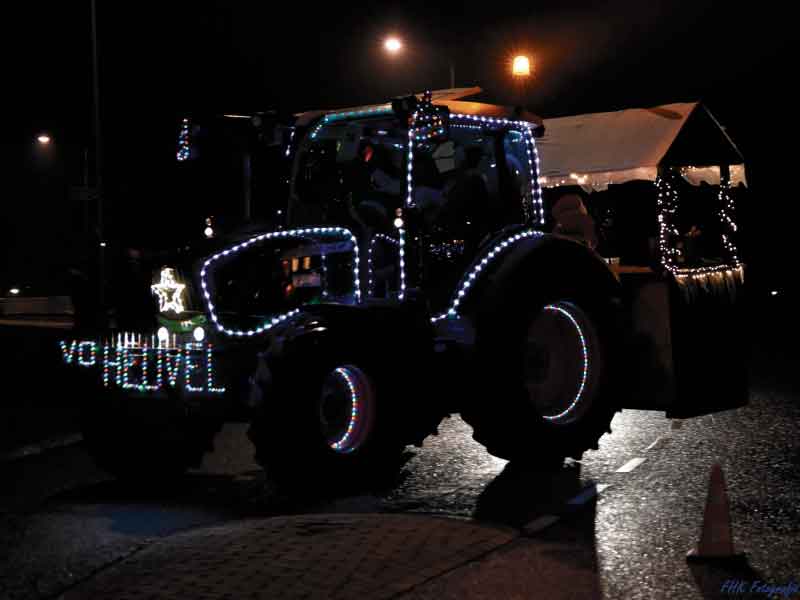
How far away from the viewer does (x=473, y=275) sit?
904 centimetres

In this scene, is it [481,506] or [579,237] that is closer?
[481,506]

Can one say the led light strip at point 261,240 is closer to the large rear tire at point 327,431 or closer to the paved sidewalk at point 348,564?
the large rear tire at point 327,431

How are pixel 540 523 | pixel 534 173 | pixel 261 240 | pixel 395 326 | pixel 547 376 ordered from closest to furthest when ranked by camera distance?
pixel 540 523
pixel 395 326
pixel 261 240
pixel 534 173
pixel 547 376

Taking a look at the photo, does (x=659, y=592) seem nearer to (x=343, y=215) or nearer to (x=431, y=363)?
(x=431, y=363)

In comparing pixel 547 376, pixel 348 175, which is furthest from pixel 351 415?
pixel 348 175

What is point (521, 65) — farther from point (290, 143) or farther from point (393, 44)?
point (290, 143)

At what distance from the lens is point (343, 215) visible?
9750 millimetres

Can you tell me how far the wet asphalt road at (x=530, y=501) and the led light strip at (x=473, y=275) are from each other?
50.7 inches

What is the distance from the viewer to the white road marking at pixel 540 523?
23.1ft

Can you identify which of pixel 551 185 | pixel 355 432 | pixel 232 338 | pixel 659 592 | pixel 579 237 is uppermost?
pixel 551 185

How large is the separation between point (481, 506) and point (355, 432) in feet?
3.44

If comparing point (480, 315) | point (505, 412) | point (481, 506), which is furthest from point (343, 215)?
point (481, 506)

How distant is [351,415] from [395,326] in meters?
0.74

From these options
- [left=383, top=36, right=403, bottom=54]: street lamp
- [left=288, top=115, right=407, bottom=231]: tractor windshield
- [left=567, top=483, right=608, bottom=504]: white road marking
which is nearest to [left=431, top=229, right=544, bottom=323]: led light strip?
[left=288, top=115, right=407, bottom=231]: tractor windshield
